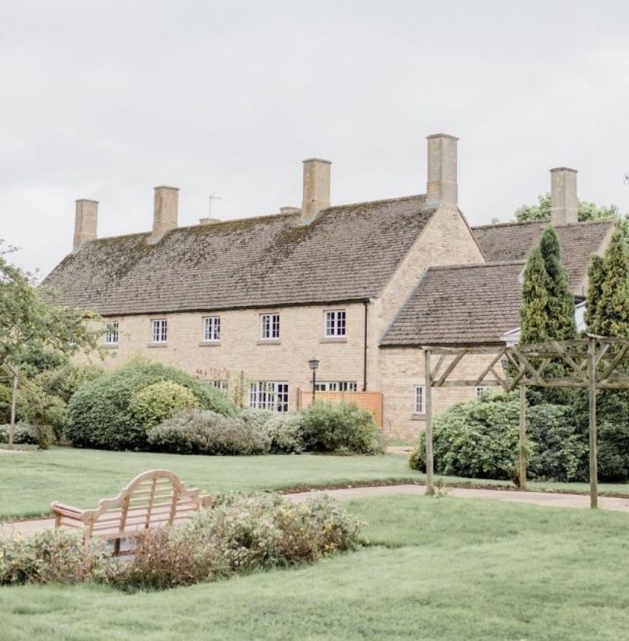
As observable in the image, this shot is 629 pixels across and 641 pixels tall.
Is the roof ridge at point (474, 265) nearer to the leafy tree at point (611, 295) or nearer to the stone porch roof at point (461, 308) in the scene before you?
the stone porch roof at point (461, 308)

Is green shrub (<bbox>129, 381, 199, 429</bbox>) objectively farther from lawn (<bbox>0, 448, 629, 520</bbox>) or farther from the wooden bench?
the wooden bench

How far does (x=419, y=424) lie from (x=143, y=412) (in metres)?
10.4

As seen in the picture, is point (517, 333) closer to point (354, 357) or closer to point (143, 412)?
Result: point (354, 357)

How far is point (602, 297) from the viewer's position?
24.6 metres

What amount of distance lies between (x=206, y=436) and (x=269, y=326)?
1201cm

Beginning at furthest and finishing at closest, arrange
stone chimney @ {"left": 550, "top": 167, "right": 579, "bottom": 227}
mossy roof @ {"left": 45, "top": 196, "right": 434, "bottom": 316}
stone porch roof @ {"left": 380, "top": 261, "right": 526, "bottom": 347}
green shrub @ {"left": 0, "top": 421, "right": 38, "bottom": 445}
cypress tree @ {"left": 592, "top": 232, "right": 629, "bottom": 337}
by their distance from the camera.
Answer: stone chimney @ {"left": 550, "top": 167, "right": 579, "bottom": 227} < mossy roof @ {"left": 45, "top": 196, "right": 434, "bottom": 316} < stone porch roof @ {"left": 380, "top": 261, "right": 526, "bottom": 347} < green shrub @ {"left": 0, "top": 421, "right": 38, "bottom": 445} < cypress tree @ {"left": 592, "top": 232, "right": 629, "bottom": 337}

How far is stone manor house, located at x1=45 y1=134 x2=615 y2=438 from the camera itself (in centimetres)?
3828

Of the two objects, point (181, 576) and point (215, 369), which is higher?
point (215, 369)

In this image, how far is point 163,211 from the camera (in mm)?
52188

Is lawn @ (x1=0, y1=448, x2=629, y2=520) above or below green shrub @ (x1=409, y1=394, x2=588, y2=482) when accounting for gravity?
below

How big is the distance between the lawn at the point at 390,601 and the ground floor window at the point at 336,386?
2591 centimetres

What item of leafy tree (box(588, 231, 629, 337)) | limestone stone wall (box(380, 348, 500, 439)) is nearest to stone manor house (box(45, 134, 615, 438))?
limestone stone wall (box(380, 348, 500, 439))

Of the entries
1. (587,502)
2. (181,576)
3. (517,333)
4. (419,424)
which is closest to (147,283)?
(419,424)

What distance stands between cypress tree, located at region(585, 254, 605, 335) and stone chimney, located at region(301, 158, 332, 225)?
73.0 feet
